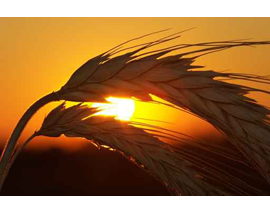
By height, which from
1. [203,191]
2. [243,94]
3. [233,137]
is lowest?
[203,191]

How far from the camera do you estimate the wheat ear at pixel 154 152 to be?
4.40 ft

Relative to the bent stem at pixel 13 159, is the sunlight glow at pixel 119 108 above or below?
above

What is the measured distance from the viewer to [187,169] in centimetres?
135

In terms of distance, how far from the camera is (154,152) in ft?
4.53

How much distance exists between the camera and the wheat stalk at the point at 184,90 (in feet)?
4.03


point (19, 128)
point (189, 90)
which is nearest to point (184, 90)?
point (189, 90)

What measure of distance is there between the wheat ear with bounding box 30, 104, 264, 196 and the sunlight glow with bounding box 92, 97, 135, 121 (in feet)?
0.07

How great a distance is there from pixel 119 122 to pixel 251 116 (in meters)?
0.39

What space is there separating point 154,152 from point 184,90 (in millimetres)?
216

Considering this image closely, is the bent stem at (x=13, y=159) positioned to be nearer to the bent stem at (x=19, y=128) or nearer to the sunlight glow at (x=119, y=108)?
the bent stem at (x=19, y=128)

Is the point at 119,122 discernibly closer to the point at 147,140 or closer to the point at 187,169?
the point at 147,140

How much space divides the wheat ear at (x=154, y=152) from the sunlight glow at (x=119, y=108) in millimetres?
22

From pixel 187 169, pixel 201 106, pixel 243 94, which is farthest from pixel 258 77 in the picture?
pixel 187 169

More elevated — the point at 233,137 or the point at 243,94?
the point at 243,94
